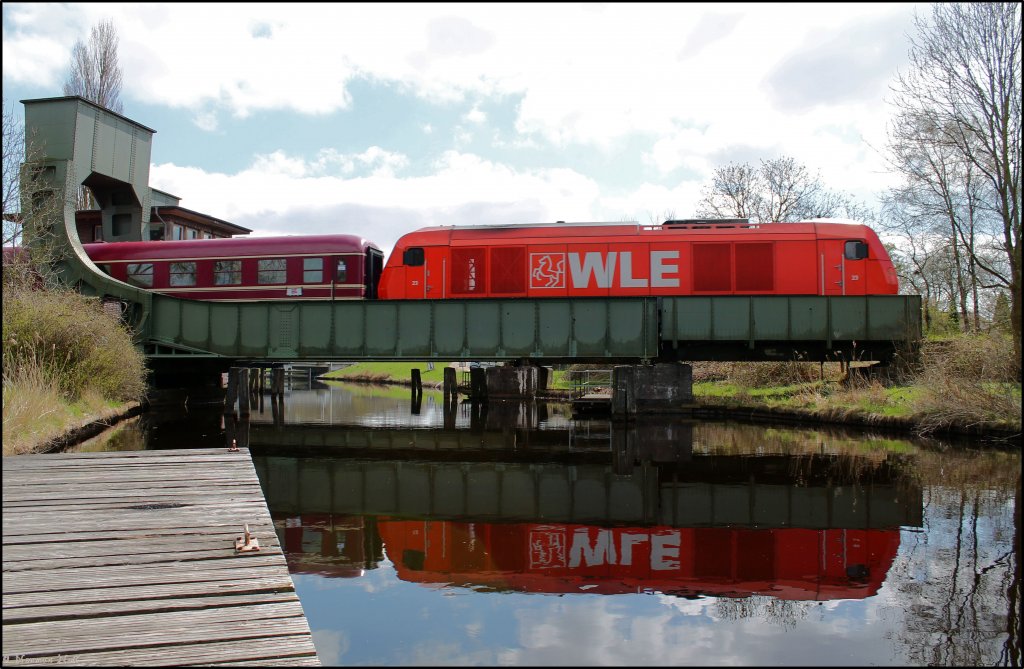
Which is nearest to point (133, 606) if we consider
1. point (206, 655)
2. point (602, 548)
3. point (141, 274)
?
point (206, 655)

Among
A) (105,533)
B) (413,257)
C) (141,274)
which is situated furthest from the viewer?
(141,274)

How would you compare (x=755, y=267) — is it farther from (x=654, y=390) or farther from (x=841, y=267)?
(x=654, y=390)

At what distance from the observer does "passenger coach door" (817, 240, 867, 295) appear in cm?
2102

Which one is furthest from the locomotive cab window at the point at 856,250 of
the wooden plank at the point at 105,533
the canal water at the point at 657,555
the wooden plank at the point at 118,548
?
the wooden plank at the point at 118,548

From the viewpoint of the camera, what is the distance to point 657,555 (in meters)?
7.16

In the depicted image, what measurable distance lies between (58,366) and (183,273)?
28.0 feet

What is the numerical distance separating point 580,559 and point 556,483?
171 inches

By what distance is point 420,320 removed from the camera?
22391 millimetres

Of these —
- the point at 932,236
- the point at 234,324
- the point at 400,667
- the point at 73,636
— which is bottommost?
the point at 400,667

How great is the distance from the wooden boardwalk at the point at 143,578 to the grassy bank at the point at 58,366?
5989 millimetres

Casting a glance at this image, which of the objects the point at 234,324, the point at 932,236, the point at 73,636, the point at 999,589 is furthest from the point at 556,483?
the point at 932,236

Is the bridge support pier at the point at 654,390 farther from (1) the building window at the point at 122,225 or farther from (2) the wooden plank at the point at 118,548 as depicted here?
(1) the building window at the point at 122,225

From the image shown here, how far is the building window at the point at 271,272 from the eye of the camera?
23.4 metres

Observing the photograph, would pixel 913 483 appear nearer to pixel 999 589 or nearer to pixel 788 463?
pixel 788 463
